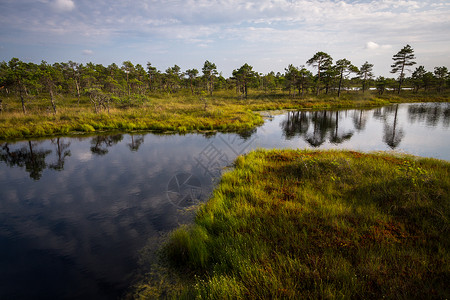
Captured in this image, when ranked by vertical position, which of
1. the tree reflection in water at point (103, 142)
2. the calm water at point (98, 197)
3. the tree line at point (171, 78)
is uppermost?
the tree line at point (171, 78)

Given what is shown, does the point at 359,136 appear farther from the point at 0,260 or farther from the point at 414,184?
the point at 0,260

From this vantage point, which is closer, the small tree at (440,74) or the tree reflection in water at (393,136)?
the tree reflection in water at (393,136)

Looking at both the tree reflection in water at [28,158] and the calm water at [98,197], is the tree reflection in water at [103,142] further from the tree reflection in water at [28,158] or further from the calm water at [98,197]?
the tree reflection in water at [28,158]

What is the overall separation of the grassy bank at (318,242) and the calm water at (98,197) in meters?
1.39

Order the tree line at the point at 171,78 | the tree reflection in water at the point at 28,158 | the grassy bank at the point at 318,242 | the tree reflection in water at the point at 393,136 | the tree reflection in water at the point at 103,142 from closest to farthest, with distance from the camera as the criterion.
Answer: the grassy bank at the point at 318,242 < the tree reflection in water at the point at 28,158 < the tree reflection in water at the point at 103,142 < the tree reflection in water at the point at 393,136 < the tree line at the point at 171,78

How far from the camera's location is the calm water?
4.87m

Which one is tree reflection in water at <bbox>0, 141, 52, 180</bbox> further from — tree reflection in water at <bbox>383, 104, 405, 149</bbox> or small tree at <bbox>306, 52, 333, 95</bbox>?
small tree at <bbox>306, 52, 333, 95</bbox>

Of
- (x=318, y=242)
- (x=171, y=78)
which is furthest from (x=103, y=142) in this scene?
(x=171, y=78)

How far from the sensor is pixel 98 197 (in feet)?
28.1

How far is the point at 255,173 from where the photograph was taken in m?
9.23

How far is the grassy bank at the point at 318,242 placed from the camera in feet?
9.95

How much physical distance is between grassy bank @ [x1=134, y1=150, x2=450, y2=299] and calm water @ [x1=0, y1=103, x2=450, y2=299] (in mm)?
1386

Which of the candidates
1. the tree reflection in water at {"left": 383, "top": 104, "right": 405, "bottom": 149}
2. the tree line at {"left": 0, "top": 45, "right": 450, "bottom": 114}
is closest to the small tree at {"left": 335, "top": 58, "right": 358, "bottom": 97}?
the tree line at {"left": 0, "top": 45, "right": 450, "bottom": 114}

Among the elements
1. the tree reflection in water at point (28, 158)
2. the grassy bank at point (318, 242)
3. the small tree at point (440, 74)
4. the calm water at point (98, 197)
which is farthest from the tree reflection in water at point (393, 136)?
the small tree at point (440, 74)
